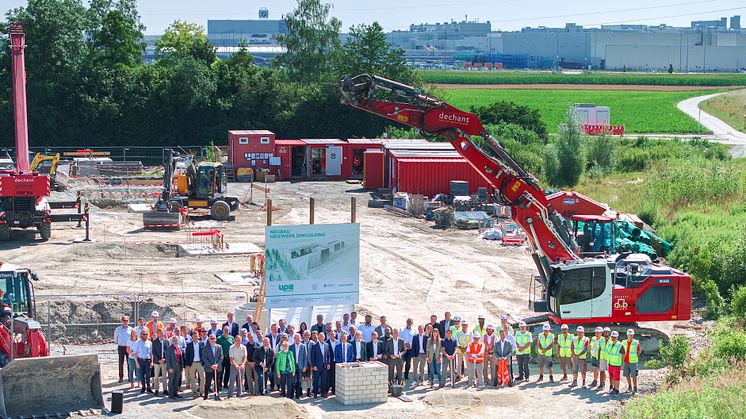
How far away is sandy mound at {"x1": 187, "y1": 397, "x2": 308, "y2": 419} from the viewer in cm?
1938

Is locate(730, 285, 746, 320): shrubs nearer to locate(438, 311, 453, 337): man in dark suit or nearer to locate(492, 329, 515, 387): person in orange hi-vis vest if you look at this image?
locate(492, 329, 515, 387): person in orange hi-vis vest

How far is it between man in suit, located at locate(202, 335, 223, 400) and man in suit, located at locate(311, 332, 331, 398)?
1.77 m

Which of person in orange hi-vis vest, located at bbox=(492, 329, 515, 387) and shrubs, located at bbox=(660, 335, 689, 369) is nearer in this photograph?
person in orange hi-vis vest, located at bbox=(492, 329, 515, 387)

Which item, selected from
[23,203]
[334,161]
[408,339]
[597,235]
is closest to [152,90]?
[334,161]

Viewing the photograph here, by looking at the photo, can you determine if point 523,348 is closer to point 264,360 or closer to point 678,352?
point 678,352

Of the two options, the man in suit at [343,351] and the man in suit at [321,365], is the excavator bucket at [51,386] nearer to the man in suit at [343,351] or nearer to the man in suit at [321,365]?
the man in suit at [321,365]

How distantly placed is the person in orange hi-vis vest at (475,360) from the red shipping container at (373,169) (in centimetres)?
3143

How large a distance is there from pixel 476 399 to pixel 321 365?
9.89ft

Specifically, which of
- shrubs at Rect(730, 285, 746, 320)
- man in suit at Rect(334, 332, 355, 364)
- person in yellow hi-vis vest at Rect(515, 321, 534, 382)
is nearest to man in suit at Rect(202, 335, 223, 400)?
man in suit at Rect(334, 332, 355, 364)

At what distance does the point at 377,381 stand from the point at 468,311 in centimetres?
966

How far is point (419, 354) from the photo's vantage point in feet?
72.1

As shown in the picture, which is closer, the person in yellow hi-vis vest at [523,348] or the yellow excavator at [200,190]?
the person in yellow hi-vis vest at [523,348]

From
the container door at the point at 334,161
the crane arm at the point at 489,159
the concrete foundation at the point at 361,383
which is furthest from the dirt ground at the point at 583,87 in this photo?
the concrete foundation at the point at 361,383

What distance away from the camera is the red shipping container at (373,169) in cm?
5303
